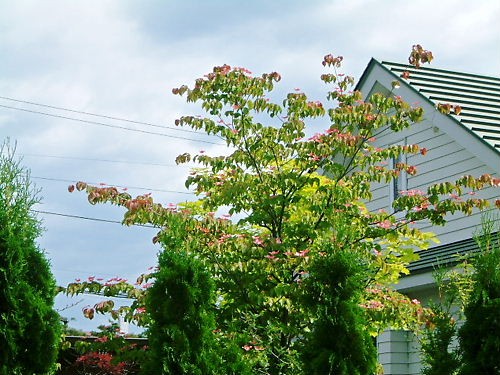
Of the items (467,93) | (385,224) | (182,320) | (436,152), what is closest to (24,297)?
(182,320)

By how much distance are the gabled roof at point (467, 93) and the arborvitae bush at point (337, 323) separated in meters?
4.58

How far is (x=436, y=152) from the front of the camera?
43.2ft

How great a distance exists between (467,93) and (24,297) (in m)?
9.61

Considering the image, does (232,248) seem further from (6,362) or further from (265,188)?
(6,362)

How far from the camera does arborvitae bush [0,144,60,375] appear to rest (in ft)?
24.8

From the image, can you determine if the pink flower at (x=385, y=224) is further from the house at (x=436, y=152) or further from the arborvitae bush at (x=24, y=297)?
the arborvitae bush at (x=24, y=297)

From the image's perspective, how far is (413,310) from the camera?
373 inches

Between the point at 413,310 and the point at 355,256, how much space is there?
6.10ft

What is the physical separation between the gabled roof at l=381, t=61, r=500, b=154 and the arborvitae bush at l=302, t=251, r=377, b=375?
180 inches

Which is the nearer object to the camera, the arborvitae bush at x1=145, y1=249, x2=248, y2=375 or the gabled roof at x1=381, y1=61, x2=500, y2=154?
the arborvitae bush at x1=145, y1=249, x2=248, y2=375

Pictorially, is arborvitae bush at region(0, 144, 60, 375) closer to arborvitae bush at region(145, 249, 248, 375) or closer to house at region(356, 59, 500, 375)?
arborvitae bush at region(145, 249, 248, 375)

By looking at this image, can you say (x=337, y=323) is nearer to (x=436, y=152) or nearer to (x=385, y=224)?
(x=385, y=224)

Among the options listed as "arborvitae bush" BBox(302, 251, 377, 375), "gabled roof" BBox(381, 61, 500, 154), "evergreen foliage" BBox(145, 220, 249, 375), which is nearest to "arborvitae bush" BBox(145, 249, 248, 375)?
"evergreen foliage" BBox(145, 220, 249, 375)

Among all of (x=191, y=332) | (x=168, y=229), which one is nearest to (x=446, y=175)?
(x=168, y=229)
